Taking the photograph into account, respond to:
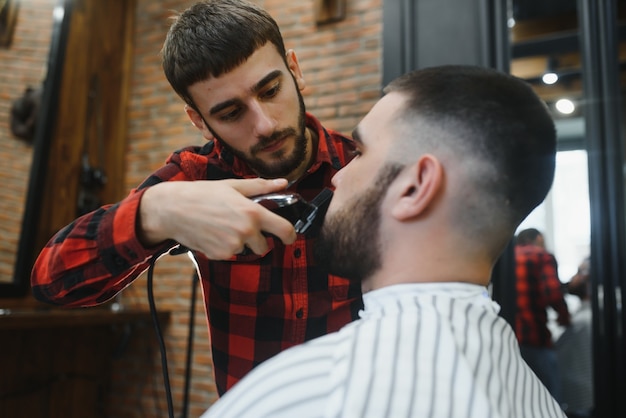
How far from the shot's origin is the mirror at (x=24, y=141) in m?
2.88

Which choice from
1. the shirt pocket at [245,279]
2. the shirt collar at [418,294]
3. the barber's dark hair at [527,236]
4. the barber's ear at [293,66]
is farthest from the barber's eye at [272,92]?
the barber's dark hair at [527,236]

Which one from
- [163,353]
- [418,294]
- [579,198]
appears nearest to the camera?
[418,294]

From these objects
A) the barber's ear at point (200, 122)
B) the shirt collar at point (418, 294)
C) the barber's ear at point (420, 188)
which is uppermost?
the barber's ear at point (200, 122)

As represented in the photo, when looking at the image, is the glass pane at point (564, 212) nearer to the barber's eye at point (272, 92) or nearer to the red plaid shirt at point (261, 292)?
the red plaid shirt at point (261, 292)

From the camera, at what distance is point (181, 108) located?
365cm

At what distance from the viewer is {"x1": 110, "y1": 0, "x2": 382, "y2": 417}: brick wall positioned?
10.2ft

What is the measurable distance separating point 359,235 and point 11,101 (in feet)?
8.85

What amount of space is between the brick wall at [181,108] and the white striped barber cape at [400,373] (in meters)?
2.43

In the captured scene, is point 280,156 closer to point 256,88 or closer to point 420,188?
point 256,88

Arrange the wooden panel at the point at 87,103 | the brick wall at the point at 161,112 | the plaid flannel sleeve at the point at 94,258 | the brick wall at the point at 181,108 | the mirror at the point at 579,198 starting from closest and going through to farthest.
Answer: the plaid flannel sleeve at the point at 94,258, the mirror at the point at 579,198, the brick wall at the point at 161,112, the brick wall at the point at 181,108, the wooden panel at the point at 87,103

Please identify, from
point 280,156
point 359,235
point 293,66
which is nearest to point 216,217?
point 359,235

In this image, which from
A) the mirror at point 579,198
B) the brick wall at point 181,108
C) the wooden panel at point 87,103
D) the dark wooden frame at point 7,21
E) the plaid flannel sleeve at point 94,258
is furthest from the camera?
the wooden panel at point 87,103

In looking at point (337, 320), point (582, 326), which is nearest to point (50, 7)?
point (337, 320)

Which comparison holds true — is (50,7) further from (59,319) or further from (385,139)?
(385,139)
